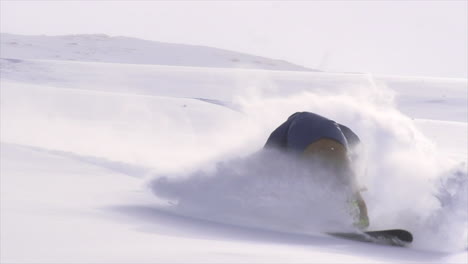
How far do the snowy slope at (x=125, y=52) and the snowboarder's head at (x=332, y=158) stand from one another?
27459mm

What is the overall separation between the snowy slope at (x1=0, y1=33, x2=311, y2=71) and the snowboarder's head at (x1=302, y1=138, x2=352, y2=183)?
90.1 ft

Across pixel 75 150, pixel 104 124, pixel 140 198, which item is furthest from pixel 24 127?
pixel 140 198

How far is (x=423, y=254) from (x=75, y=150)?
420cm

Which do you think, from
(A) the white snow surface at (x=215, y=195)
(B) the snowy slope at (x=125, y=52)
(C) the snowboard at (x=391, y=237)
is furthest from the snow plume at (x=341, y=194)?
(B) the snowy slope at (x=125, y=52)

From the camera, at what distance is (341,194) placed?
16.7ft

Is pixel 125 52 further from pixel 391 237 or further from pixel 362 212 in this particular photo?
pixel 391 237

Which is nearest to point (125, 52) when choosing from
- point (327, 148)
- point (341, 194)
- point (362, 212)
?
point (327, 148)

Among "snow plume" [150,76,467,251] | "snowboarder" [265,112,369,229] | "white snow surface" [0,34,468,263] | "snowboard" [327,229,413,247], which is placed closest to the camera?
"white snow surface" [0,34,468,263]

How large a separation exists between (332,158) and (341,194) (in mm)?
206

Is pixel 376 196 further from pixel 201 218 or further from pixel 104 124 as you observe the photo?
pixel 104 124

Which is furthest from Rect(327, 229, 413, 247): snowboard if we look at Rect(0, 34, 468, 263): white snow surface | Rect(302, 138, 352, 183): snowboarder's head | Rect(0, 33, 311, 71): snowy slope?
Rect(0, 33, 311, 71): snowy slope

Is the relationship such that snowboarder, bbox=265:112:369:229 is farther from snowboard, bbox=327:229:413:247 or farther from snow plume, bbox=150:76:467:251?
snowboard, bbox=327:229:413:247

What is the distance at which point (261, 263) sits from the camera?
126 inches

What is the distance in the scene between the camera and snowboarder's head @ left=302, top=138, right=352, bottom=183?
5.14 m
